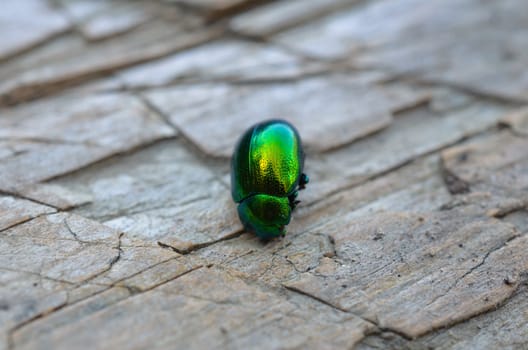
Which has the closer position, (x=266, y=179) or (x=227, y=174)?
(x=266, y=179)

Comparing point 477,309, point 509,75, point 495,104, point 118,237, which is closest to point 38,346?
point 118,237

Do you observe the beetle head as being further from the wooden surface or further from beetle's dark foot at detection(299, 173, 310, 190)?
beetle's dark foot at detection(299, 173, 310, 190)

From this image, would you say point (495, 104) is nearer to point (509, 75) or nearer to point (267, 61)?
point (509, 75)

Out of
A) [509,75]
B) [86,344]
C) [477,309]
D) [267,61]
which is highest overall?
[267,61]

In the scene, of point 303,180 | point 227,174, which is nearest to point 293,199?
point 303,180

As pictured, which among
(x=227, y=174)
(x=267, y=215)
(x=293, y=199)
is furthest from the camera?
(x=227, y=174)

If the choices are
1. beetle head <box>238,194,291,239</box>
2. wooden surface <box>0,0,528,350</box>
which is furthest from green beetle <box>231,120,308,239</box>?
wooden surface <box>0,0,528,350</box>

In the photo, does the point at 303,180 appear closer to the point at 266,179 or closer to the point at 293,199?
the point at 293,199
